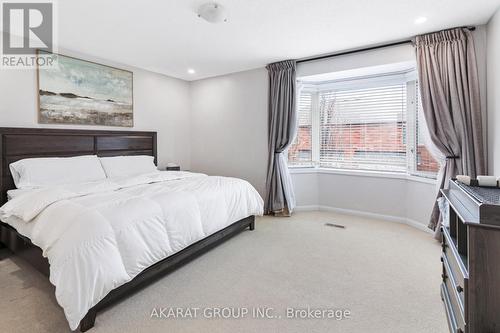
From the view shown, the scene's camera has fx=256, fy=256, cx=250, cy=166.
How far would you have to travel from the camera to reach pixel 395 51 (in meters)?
3.32

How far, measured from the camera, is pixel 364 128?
4.20 m

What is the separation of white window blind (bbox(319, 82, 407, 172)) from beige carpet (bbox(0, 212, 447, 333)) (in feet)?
4.53

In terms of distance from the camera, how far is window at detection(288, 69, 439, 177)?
12.3 ft

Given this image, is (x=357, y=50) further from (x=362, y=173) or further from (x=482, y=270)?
(x=482, y=270)

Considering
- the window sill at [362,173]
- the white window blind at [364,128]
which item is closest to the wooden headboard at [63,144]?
the window sill at [362,173]

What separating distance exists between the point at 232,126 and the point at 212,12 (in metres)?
2.44

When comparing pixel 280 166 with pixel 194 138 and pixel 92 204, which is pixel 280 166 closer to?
pixel 194 138

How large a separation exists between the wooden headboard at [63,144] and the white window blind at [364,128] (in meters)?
3.10

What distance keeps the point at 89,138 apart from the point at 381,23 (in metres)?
3.98

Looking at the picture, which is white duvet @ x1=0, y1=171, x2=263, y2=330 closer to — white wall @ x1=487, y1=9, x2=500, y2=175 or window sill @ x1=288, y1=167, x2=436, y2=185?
window sill @ x1=288, y1=167, x2=436, y2=185

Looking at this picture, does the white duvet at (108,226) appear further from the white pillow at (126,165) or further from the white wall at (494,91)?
the white wall at (494,91)

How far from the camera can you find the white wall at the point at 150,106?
3.01 m

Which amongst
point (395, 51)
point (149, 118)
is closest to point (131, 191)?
point (149, 118)

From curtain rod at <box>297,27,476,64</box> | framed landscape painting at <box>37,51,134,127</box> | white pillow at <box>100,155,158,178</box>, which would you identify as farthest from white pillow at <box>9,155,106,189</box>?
curtain rod at <box>297,27,476,64</box>
